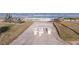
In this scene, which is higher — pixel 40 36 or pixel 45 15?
pixel 45 15

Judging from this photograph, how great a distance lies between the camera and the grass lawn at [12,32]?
399cm

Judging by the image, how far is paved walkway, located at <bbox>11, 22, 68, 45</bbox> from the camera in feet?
13.1

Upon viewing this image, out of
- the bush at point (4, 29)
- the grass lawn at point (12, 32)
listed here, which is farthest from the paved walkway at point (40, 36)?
the bush at point (4, 29)

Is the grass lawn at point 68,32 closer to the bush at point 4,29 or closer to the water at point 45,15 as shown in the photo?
the water at point 45,15

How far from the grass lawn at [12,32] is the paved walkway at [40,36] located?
8cm

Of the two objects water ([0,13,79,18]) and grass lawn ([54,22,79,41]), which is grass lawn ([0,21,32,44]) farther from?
grass lawn ([54,22,79,41])

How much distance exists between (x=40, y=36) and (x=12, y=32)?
1.75 ft

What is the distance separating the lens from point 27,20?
13.7ft

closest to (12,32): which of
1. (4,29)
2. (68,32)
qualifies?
(4,29)

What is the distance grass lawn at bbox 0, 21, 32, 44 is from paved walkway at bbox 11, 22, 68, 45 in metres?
0.08

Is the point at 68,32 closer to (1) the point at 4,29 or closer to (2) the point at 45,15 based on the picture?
(2) the point at 45,15

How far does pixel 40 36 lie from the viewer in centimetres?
404
